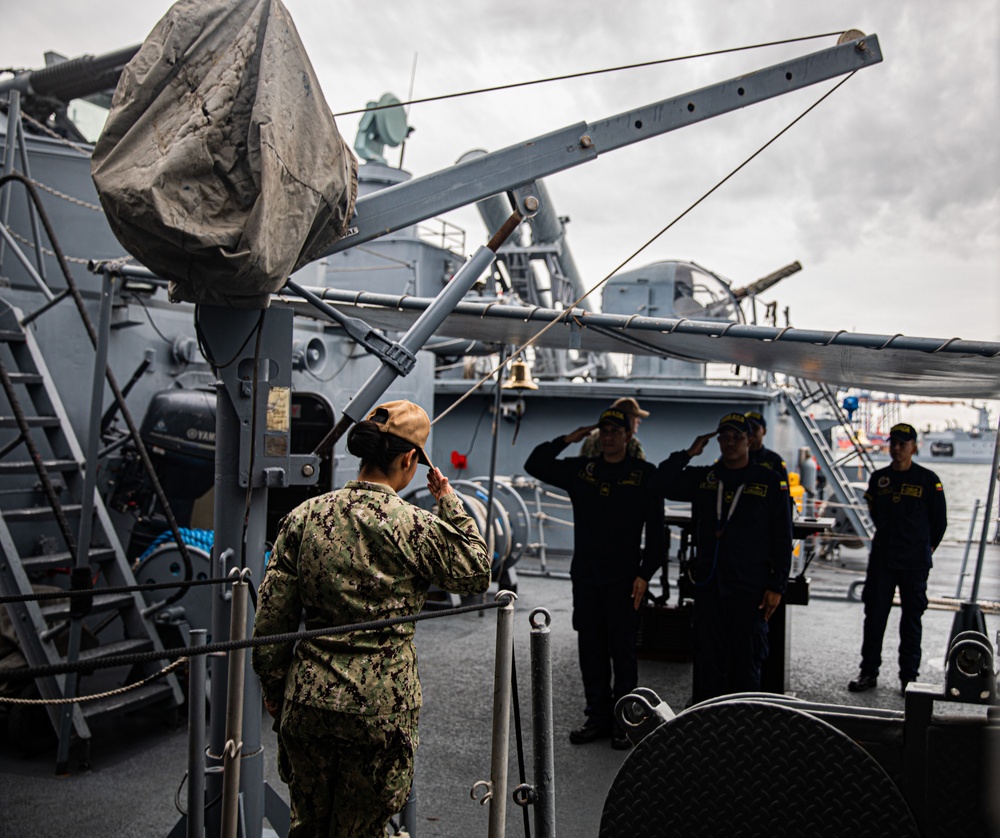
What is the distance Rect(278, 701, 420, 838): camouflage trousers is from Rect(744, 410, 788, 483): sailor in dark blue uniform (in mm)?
3207

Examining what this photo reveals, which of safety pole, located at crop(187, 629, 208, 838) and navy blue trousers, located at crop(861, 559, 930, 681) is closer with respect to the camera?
safety pole, located at crop(187, 629, 208, 838)

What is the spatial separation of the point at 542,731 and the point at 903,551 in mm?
4686

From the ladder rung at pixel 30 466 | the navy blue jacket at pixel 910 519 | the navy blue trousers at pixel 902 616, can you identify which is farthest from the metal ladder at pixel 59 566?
the navy blue jacket at pixel 910 519

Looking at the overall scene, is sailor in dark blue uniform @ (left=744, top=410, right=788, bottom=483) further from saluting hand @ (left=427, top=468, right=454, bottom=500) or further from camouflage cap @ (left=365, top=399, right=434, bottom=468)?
camouflage cap @ (left=365, top=399, right=434, bottom=468)

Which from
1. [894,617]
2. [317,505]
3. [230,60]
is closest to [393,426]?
[317,505]

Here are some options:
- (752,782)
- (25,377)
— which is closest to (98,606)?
(25,377)

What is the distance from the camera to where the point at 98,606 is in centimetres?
492

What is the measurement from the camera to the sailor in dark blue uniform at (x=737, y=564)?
4922 mm

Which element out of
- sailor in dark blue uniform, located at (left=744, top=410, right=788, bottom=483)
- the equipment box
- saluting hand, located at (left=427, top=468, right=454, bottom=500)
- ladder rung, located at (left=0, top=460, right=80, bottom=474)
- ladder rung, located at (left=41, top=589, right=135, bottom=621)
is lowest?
the equipment box

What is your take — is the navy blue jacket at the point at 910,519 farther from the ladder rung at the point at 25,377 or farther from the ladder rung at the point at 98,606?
the ladder rung at the point at 25,377

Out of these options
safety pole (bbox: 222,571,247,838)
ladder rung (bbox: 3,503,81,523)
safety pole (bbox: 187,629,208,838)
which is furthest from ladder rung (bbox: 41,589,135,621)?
safety pole (bbox: 222,571,247,838)

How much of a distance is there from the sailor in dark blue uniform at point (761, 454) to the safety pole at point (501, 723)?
294 cm

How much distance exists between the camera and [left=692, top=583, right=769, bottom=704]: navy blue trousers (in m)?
4.93

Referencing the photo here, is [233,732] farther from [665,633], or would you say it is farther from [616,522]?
[665,633]
